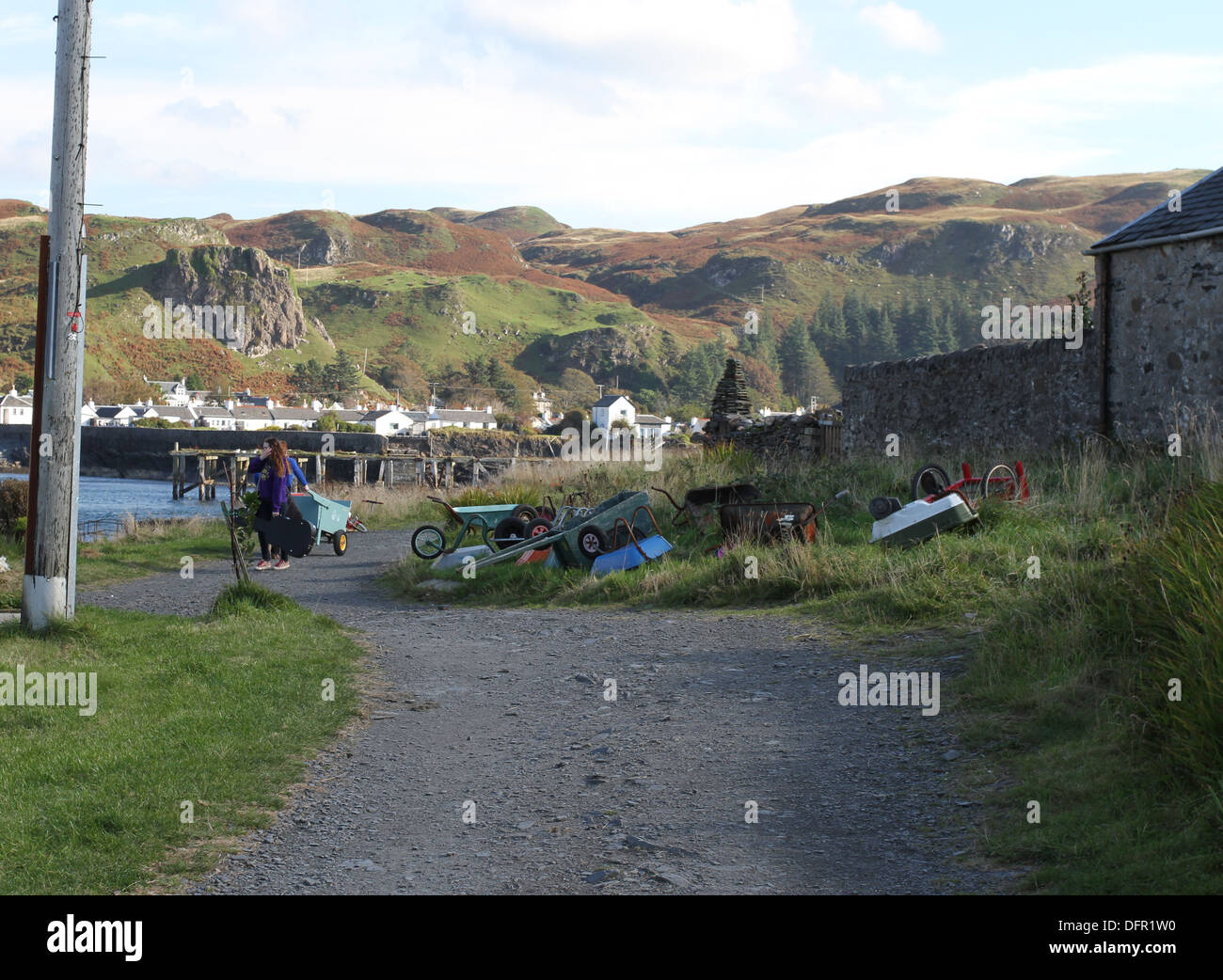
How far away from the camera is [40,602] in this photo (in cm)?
925

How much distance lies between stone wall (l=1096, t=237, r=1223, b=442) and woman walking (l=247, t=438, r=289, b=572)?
12.2 metres

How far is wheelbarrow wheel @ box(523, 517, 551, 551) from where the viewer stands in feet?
50.8

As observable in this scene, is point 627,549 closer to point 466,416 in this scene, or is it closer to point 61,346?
point 61,346

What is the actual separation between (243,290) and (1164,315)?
17964 centimetres

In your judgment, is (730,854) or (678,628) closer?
(730,854)

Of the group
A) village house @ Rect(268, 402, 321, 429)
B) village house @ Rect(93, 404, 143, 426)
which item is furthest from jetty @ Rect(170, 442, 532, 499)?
village house @ Rect(268, 402, 321, 429)

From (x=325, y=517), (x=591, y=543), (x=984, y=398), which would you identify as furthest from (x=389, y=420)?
(x=591, y=543)

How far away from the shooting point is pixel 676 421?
138m

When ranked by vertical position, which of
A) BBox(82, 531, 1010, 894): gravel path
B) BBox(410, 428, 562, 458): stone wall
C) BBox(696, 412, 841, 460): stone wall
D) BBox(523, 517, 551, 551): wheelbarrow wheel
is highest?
BBox(410, 428, 562, 458): stone wall

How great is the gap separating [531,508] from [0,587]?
7.51 meters

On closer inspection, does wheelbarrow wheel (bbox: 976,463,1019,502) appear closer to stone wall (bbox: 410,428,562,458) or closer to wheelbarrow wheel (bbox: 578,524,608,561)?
wheelbarrow wheel (bbox: 578,524,608,561)
